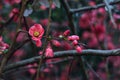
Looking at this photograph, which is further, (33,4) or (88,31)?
(88,31)

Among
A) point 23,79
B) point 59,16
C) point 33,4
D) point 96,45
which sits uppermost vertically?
point 33,4

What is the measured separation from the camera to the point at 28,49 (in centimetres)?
327

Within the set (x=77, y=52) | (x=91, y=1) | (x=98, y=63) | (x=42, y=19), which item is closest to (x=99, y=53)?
(x=77, y=52)

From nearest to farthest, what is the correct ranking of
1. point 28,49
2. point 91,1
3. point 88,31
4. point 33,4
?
point 33,4, point 91,1, point 88,31, point 28,49

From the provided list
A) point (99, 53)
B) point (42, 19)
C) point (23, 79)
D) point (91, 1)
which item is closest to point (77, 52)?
point (99, 53)

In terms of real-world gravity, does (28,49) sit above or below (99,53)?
below

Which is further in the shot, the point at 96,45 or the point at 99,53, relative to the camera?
the point at 96,45

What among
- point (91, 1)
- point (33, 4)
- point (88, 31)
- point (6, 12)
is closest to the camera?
point (33, 4)

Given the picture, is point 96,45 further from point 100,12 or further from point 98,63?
point 100,12

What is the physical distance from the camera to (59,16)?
2.96 m

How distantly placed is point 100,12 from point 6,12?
0.81 metres

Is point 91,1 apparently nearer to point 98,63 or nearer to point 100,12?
point 100,12

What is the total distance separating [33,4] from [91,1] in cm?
120

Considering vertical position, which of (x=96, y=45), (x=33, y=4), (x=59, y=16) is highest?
(x=33, y=4)
